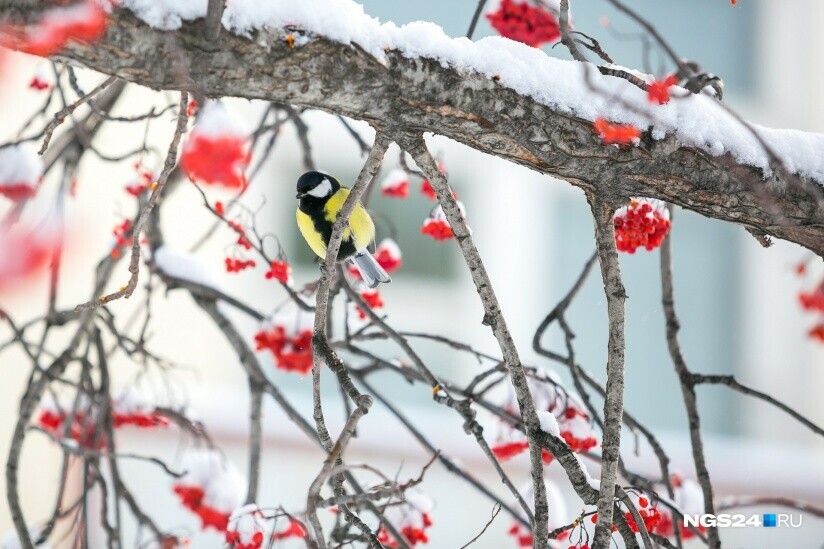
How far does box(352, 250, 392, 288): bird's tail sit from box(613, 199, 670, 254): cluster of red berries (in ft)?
2.32

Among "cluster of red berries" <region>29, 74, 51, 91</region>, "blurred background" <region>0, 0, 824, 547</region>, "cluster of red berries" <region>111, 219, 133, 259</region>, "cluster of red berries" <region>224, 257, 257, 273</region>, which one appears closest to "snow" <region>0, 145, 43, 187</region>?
"cluster of red berries" <region>111, 219, 133, 259</region>

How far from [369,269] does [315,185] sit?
26 centimetres

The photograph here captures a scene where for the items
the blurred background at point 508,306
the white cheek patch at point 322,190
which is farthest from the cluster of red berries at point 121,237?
the blurred background at point 508,306

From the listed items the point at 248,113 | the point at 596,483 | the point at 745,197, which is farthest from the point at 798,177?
the point at 248,113

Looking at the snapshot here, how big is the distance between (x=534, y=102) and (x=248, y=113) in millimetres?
5042

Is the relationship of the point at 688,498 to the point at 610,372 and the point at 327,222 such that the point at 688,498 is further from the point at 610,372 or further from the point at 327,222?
the point at 327,222

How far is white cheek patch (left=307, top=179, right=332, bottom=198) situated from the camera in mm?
2447

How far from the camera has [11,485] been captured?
2131 mm

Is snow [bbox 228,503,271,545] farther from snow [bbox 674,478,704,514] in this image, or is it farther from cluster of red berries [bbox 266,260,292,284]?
snow [bbox 674,478,704,514]

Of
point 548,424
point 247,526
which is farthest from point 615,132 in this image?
point 247,526

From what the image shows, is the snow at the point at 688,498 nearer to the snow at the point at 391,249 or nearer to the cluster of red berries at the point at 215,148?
the snow at the point at 391,249

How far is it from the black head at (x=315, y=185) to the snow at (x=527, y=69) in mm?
936

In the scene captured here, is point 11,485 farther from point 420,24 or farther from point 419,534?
point 420,24

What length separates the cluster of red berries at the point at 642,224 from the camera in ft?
6.21
